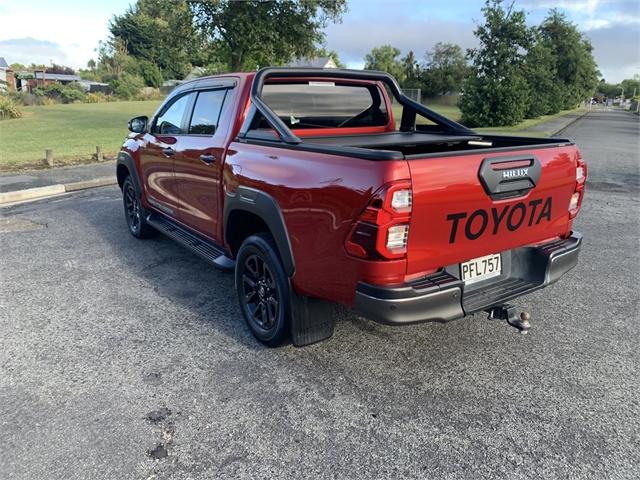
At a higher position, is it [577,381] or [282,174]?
[282,174]

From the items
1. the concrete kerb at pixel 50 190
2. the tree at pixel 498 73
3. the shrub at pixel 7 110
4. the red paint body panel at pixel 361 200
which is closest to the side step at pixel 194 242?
the red paint body panel at pixel 361 200

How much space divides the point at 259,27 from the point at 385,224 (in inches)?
593

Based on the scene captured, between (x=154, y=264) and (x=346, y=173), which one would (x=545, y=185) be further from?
(x=154, y=264)

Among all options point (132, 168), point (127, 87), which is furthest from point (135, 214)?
point (127, 87)

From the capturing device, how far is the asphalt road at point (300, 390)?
7.72ft

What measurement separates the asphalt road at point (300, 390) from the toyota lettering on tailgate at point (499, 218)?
954 millimetres

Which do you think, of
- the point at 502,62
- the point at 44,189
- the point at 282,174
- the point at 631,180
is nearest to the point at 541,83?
the point at 502,62

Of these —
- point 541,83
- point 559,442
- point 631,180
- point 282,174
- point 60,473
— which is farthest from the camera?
point 541,83

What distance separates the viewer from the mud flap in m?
3.04

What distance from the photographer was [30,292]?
4402 millimetres

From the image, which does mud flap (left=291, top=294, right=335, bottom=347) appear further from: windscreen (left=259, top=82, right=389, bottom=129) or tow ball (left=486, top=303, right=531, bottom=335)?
windscreen (left=259, top=82, right=389, bottom=129)

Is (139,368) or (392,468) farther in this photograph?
(139,368)

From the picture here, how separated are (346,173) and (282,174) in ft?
1.88

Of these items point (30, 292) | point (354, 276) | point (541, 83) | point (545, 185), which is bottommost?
point (30, 292)
